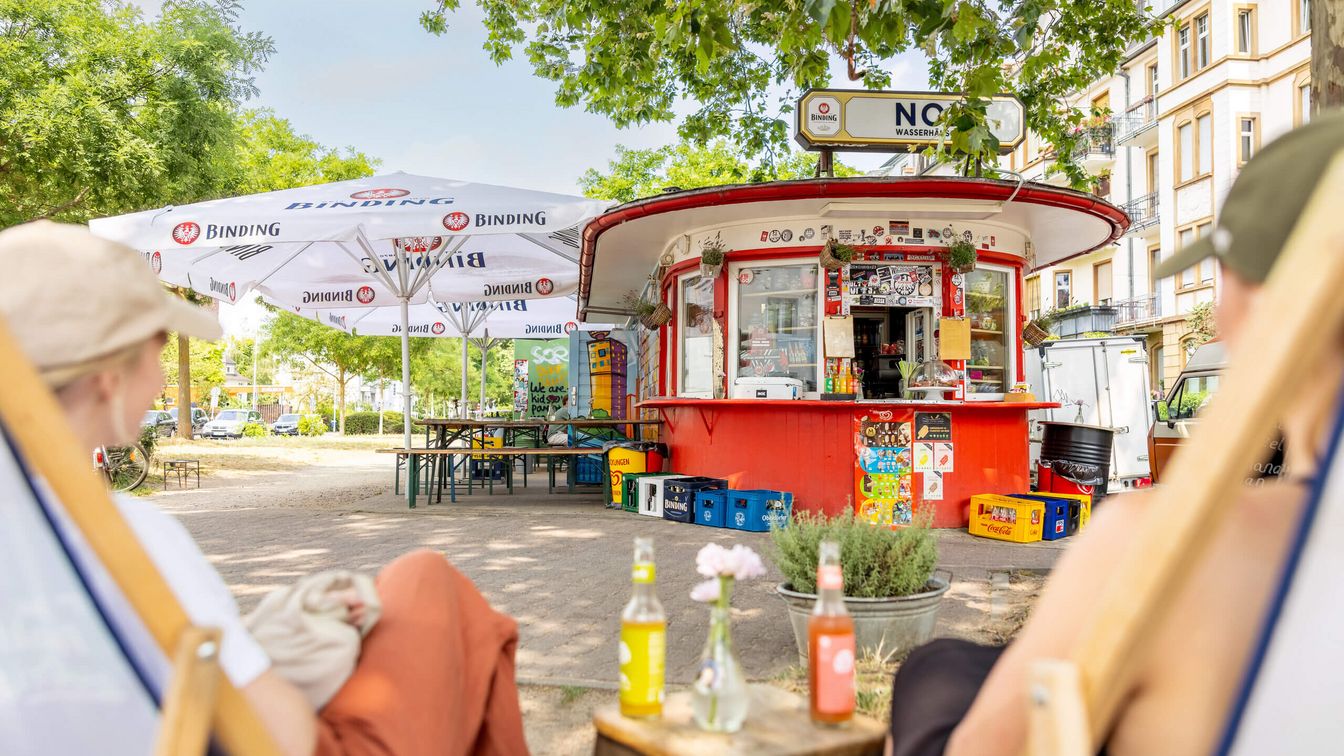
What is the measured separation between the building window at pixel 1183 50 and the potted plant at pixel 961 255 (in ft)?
74.7

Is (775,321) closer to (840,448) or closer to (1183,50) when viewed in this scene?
(840,448)

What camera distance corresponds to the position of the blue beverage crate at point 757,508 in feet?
26.9

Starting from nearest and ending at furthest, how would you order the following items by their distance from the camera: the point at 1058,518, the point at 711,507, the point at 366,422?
the point at 1058,518 → the point at 711,507 → the point at 366,422

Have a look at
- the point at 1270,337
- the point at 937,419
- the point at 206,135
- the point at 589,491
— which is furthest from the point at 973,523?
the point at 206,135

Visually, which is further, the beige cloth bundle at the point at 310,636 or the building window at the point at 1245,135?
the building window at the point at 1245,135

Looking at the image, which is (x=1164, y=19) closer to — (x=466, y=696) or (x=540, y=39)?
(x=540, y=39)

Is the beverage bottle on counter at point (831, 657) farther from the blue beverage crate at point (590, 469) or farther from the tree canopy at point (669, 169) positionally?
the tree canopy at point (669, 169)

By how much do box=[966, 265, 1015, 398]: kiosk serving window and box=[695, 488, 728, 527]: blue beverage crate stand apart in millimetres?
3095

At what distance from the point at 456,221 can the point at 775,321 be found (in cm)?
352

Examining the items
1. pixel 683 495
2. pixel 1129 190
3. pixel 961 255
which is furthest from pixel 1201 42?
pixel 683 495

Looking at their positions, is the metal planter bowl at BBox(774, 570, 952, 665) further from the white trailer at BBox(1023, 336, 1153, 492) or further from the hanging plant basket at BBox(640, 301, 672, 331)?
the white trailer at BBox(1023, 336, 1153, 492)

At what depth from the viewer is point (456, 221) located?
777 centimetres

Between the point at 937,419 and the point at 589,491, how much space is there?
222 inches

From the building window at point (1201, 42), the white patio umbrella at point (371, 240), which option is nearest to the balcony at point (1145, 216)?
the building window at point (1201, 42)
